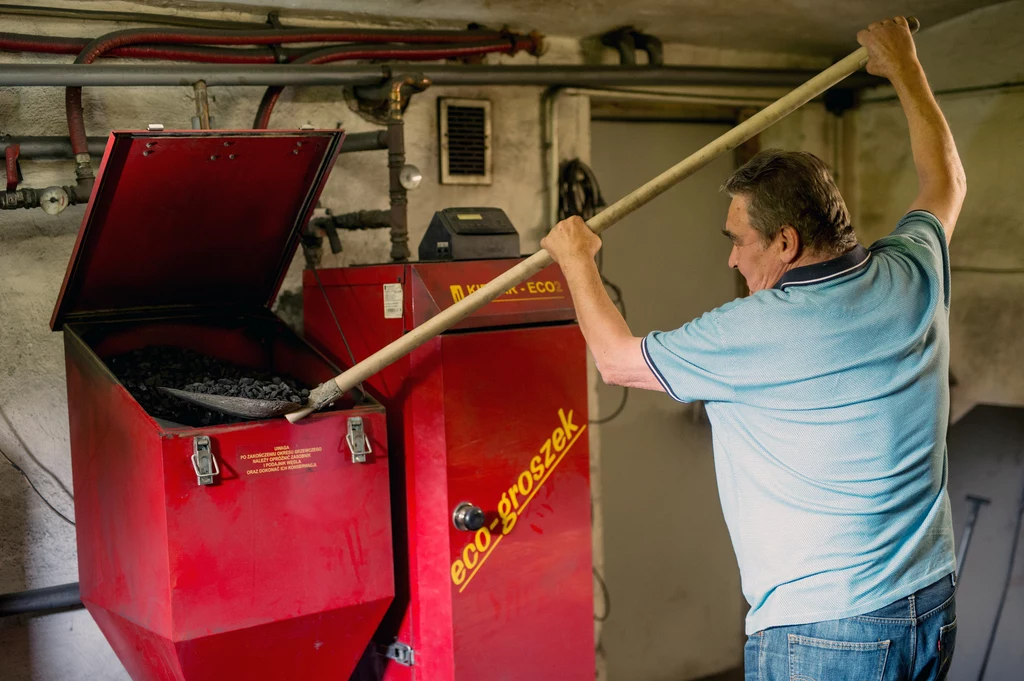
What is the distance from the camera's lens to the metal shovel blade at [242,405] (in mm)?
2062

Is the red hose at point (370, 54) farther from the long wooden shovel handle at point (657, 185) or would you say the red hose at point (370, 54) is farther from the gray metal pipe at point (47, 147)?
the long wooden shovel handle at point (657, 185)

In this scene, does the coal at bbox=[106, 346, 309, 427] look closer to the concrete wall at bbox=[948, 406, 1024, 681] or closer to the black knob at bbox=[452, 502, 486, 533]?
the black knob at bbox=[452, 502, 486, 533]

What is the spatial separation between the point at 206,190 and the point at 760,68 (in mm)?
2236

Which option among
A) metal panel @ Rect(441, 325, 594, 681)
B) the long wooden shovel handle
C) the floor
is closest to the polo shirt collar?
the long wooden shovel handle

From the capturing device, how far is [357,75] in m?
2.66

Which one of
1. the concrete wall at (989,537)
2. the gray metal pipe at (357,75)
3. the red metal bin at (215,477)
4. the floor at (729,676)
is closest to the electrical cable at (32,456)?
the red metal bin at (215,477)

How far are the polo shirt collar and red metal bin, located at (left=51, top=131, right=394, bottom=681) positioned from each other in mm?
1018

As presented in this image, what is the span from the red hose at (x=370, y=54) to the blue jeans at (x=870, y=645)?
71.0 inches

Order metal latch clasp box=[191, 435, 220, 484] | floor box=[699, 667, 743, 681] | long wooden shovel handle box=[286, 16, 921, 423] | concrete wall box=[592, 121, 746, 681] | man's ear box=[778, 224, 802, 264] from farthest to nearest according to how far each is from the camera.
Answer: floor box=[699, 667, 743, 681], concrete wall box=[592, 121, 746, 681], metal latch clasp box=[191, 435, 220, 484], long wooden shovel handle box=[286, 16, 921, 423], man's ear box=[778, 224, 802, 264]

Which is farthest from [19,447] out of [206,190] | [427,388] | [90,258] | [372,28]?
[372,28]

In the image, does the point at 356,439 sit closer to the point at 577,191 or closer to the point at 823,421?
the point at 823,421

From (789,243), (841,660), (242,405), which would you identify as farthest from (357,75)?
(841,660)

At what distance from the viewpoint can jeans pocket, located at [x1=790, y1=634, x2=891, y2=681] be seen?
1547mm

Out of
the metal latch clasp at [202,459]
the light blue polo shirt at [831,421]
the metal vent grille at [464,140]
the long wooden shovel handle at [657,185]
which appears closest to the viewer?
the light blue polo shirt at [831,421]
